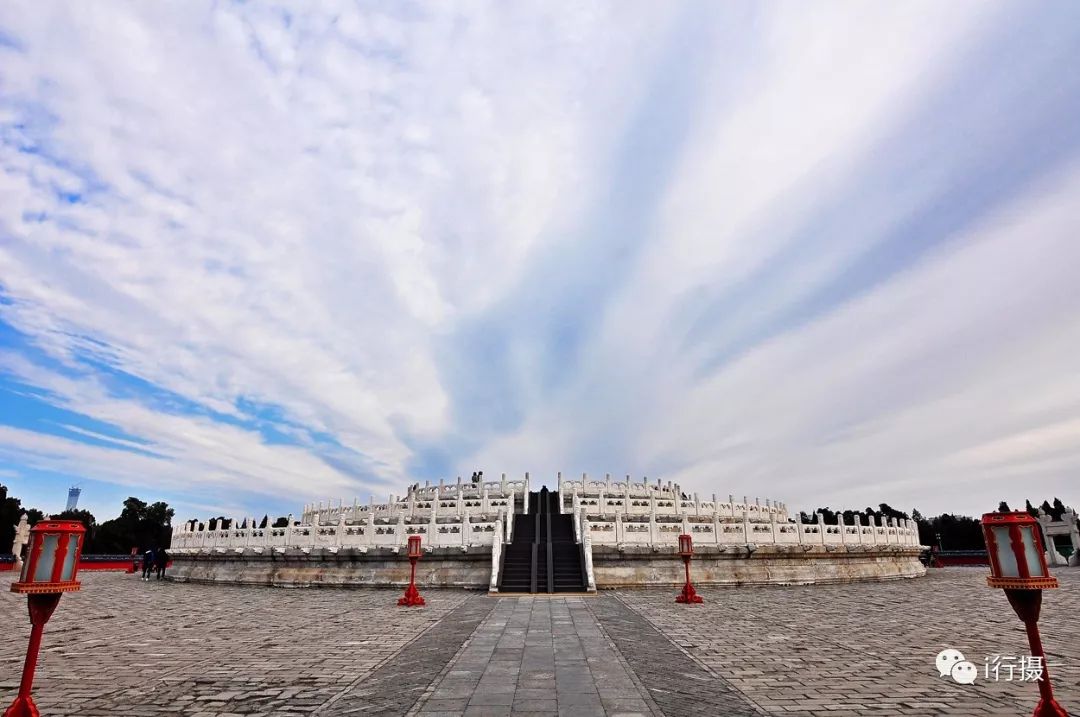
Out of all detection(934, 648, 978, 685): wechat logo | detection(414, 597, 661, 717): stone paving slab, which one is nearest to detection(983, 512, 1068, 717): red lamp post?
detection(934, 648, 978, 685): wechat logo

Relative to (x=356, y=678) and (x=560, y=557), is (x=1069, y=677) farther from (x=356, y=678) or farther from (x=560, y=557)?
(x=560, y=557)

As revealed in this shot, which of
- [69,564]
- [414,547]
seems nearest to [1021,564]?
[69,564]

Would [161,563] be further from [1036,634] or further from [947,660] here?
[1036,634]

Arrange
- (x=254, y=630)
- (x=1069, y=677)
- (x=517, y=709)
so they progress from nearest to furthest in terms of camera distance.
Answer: (x=517, y=709) → (x=1069, y=677) → (x=254, y=630)

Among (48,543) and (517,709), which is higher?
(48,543)

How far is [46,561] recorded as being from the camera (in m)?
5.57

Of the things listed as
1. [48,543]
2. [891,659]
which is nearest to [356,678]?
[48,543]

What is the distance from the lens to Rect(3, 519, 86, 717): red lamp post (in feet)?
17.4

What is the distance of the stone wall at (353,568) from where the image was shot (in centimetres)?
2078

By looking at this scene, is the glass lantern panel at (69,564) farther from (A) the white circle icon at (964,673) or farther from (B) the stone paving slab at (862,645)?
(A) the white circle icon at (964,673)

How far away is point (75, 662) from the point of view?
8922 mm

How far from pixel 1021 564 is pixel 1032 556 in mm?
144

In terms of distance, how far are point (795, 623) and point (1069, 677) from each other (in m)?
5.31

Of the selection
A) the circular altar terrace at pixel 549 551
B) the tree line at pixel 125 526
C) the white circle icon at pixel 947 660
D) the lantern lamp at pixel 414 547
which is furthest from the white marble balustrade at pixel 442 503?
the tree line at pixel 125 526
